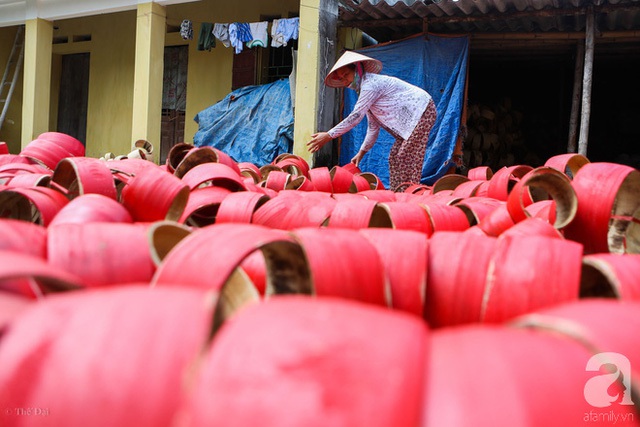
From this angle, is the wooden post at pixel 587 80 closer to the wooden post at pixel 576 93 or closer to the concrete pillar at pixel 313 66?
the wooden post at pixel 576 93

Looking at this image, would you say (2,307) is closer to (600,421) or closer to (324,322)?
(324,322)

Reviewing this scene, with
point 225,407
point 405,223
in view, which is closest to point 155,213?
point 405,223

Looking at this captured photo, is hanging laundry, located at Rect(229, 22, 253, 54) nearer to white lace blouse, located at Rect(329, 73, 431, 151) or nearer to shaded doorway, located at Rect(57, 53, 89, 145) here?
white lace blouse, located at Rect(329, 73, 431, 151)

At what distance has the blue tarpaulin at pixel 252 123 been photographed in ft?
24.9

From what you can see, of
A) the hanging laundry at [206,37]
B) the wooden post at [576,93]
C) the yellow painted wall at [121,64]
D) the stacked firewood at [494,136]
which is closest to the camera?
the wooden post at [576,93]

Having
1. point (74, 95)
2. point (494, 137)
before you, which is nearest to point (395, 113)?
point (494, 137)

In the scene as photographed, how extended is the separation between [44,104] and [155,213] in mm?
8201

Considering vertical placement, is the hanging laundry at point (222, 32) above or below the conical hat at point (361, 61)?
above

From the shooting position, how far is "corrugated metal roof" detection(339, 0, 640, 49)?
18.3 feet

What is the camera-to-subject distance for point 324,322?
2.34 ft

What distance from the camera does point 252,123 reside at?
7883mm

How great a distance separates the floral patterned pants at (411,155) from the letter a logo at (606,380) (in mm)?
4378

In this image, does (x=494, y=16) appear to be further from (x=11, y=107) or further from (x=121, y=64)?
(x=11, y=107)

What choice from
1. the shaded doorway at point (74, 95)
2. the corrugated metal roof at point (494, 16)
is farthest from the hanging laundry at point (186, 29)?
the shaded doorway at point (74, 95)
